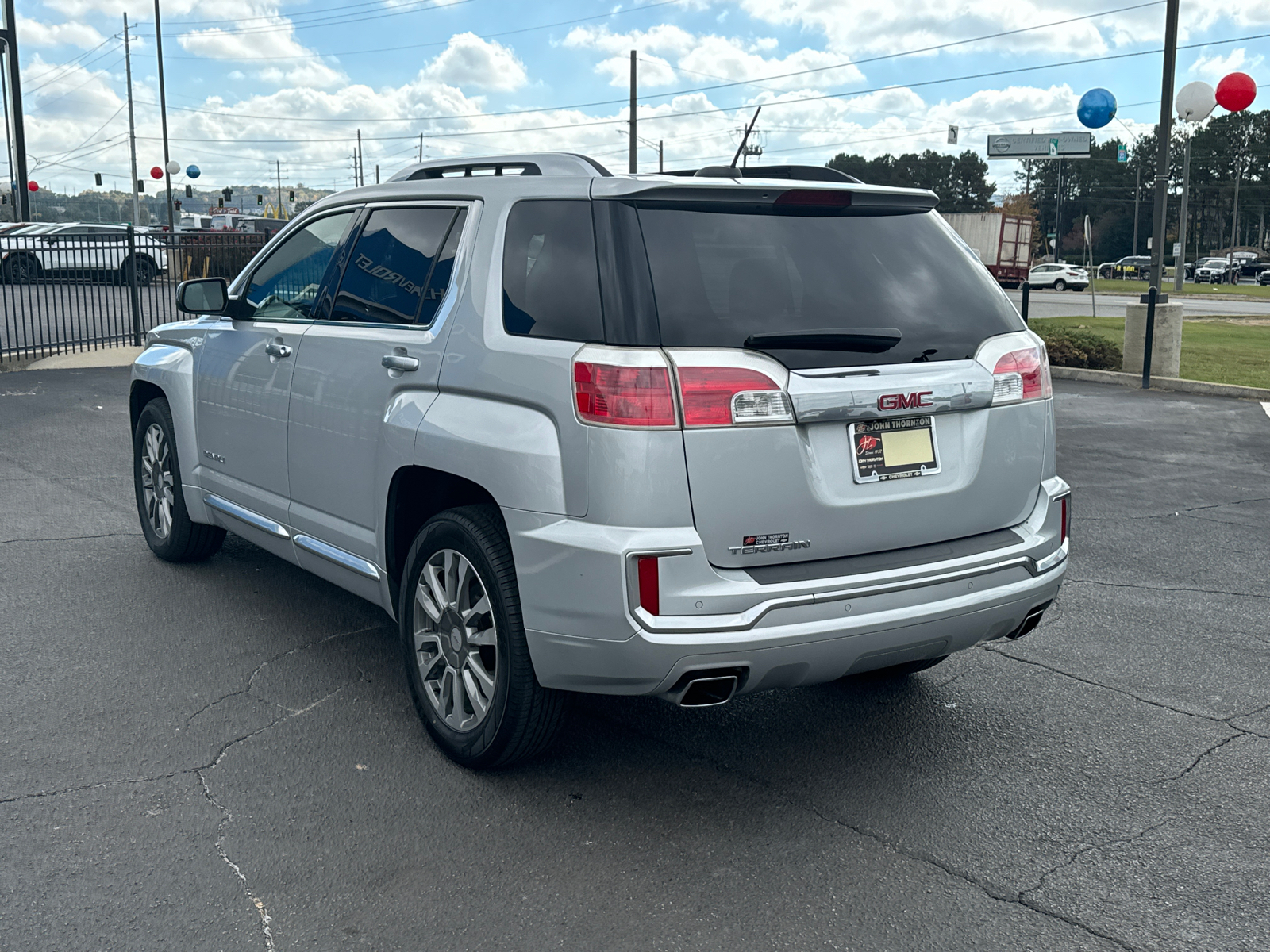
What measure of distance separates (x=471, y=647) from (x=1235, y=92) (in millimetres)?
20170

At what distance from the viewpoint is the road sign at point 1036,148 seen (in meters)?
25.6

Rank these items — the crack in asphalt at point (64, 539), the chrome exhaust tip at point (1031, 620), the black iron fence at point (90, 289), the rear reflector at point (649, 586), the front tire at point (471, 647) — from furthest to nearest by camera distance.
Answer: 1. the black iron fence at point (90, 289)
2. the crack in asphalt at point (64, 539)
3. the chrome exhaust tip at point (1031, 620)
4. the front tire at point (471, 647)
5. the rear reflector at point (649, 586)

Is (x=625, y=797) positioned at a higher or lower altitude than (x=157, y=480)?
lower

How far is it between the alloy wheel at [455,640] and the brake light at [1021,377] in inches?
67.2

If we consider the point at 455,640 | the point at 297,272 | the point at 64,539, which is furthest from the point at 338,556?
the point at 64,539

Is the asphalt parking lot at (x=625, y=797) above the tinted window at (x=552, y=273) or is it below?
below

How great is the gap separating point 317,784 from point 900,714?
2067mm

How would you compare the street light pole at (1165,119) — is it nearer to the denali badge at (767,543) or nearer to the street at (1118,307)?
the street at (1118,307)

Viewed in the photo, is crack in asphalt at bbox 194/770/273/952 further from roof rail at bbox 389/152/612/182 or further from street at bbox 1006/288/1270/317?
street at bbox 1006/288/1270/317

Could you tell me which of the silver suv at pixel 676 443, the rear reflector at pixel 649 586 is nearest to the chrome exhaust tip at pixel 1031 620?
the silver suv at pixel 676 443

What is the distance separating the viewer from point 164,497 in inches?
243

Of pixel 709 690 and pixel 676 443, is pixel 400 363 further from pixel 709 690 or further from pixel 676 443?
pixel 709 690

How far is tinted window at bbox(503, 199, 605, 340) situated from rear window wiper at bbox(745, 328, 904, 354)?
46 centimetres

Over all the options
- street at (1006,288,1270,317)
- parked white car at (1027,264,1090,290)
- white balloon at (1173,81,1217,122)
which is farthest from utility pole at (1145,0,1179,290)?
parked white car at (1027,264,1090,290)
